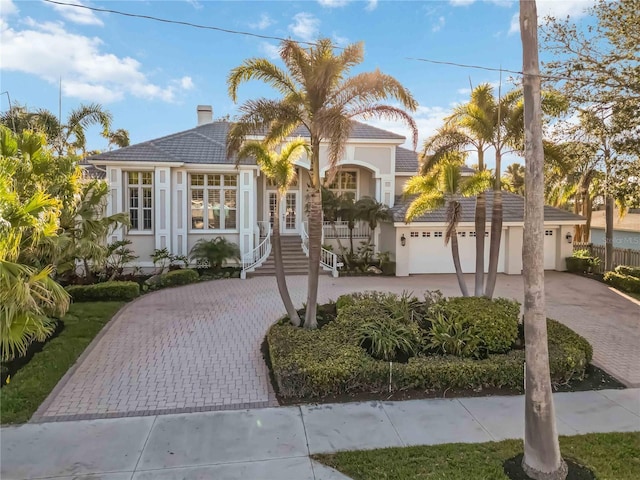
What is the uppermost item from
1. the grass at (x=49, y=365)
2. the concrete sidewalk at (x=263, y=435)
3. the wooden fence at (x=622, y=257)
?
the wooden fence at (x=622, y=257)

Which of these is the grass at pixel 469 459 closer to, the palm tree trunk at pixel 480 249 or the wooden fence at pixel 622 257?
the palm tree trunk at pixel 480 249

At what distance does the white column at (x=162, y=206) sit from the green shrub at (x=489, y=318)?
462 inches

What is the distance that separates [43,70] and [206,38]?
5129 millimetres

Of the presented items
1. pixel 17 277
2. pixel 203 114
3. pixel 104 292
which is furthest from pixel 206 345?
pixel 203 114

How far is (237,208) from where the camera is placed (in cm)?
1702

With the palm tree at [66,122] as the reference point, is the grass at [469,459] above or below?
below

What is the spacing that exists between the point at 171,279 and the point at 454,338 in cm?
1035

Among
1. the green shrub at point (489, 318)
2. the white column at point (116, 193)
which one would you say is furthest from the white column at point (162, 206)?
the green shrub at point (489, 318)

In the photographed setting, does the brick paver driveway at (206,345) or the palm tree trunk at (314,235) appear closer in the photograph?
the brick paver driveway at (206,345)

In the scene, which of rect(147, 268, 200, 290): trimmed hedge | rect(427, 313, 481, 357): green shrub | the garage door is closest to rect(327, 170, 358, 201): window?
the garage door

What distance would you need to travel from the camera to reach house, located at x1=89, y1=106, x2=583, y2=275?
16.2 metres

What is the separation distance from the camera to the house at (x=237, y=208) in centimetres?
1622

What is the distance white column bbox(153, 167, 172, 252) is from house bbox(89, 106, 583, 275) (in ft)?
0.12

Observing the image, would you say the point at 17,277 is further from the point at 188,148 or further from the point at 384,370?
the point at 188,148
